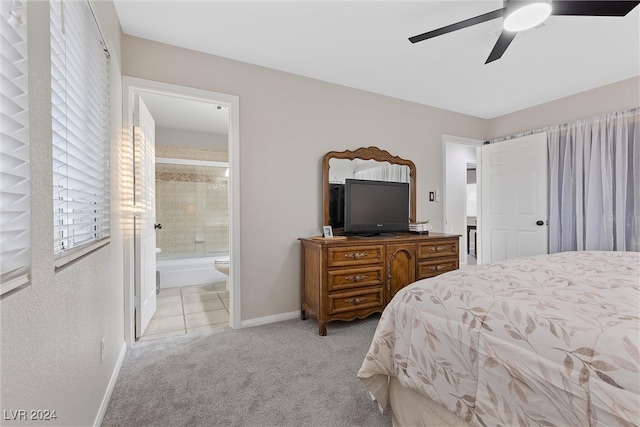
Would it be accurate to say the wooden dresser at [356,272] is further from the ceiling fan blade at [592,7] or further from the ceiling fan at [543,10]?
the ceiling fan blade at [592,7]

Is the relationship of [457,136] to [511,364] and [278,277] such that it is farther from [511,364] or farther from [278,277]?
[511,364]

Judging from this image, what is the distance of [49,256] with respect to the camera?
970 mm

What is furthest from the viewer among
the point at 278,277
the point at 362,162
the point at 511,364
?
the point at 362,162

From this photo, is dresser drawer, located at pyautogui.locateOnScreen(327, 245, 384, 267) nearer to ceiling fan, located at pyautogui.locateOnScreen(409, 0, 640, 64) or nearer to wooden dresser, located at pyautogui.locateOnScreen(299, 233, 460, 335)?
wooden dresser, located at pyautogui.locateOnScreen(299, 233, 460, 335)

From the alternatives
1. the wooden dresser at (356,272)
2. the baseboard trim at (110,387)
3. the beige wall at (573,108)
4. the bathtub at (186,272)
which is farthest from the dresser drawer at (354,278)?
the beige wall at (573,108)

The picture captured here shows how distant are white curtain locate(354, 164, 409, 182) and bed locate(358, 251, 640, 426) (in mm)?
1895

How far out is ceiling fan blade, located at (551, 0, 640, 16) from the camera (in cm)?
157

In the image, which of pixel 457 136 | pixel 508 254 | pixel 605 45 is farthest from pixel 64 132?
pixel 508 254

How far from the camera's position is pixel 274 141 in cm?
293

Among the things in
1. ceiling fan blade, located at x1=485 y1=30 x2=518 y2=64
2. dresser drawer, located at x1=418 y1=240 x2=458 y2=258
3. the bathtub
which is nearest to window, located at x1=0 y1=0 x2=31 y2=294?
ceiling fan blade, located at x1=485 y1=30 x2=518 y2=64

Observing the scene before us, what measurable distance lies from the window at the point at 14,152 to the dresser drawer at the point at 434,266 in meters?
3.03

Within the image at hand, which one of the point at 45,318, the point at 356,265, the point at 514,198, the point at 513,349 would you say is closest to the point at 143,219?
the point at 45,318

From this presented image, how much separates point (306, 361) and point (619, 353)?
1765 millimetres

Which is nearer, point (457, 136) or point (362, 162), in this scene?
point (362, 162)
